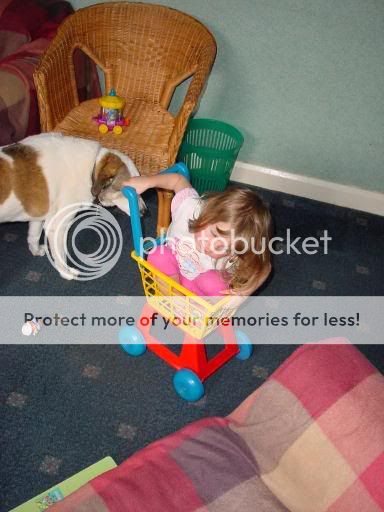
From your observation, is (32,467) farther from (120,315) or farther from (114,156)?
(114,156)

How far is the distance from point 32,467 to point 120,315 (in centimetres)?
77

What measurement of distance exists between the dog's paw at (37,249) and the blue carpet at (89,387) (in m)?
0.03

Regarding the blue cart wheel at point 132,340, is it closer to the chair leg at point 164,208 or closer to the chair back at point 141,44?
the chair leg at point 164,208

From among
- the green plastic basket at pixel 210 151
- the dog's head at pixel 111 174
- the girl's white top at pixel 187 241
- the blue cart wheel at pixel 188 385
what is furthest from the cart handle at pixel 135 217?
the green plastic basket at pixel 210 151

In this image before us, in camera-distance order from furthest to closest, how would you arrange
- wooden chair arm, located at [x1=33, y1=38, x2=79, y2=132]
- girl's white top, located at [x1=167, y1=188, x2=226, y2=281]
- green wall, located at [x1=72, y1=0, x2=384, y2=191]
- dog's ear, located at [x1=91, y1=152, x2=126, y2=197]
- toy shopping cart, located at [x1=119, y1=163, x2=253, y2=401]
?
green wall, located at [x1=72, y1=0, x2=384, y2=191] → wooden chair arm, located at [x1=33, y1=38, x2=79, y2=132] → dog's ear, located at [x1=91, y1=152, x2=126, y2=197] → girl's white top, located at [x1=167, y1=188, x2=226, y2=281] → toy shopping cart, located at [x1=119, y1=163, x2=253, y2=401]

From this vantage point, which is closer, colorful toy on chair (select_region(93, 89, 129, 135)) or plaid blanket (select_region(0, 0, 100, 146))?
plaid blanket (select_region(0, 0, 100, 146))

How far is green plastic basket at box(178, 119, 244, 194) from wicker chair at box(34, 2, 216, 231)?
0.28m

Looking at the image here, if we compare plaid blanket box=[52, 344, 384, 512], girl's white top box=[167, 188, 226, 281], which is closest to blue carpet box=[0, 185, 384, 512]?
plaid blanket box=[52, 344, 384, 512]

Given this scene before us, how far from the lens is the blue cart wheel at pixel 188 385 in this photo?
1.74 metres

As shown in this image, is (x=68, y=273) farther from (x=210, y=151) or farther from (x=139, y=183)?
(x=210, y=151)

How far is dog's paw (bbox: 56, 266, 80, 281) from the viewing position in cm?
221

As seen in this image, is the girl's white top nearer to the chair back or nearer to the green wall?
the chair back

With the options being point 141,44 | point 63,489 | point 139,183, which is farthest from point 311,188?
point 63,489

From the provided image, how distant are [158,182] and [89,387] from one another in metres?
0.88
